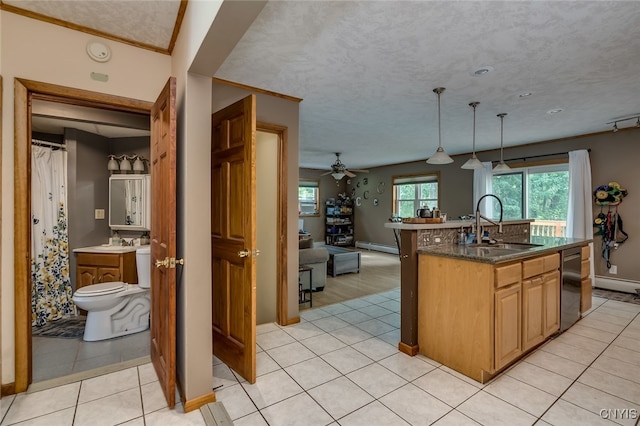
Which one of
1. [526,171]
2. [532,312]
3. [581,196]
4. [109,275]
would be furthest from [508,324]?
[526,171]

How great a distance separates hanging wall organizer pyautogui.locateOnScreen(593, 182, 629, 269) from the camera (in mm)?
4516

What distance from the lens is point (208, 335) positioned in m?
2.04

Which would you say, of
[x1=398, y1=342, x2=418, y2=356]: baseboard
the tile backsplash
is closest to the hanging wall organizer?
the tile backsplash

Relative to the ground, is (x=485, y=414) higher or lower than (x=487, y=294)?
lower

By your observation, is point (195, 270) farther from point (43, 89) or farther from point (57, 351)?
point (57, 351)

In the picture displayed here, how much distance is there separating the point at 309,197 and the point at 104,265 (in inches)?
252

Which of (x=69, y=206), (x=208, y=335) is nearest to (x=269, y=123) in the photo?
(x=208, y=335)

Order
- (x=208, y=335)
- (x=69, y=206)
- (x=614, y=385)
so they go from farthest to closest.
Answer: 1. (x=69, y=206)
2. (x=614, y=385)
3. (x=208, y=335)

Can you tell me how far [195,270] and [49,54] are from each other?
70.6 inches

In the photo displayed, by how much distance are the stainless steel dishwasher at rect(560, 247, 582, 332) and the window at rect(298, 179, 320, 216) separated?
22.3 feet

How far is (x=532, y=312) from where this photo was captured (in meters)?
2.55

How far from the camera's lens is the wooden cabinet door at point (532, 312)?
2.46 meters

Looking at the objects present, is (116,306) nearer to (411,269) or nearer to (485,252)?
(411,269)

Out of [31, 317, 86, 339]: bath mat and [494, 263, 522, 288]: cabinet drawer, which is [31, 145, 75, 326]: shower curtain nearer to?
[31, 317, 86, 339]: bath mat
